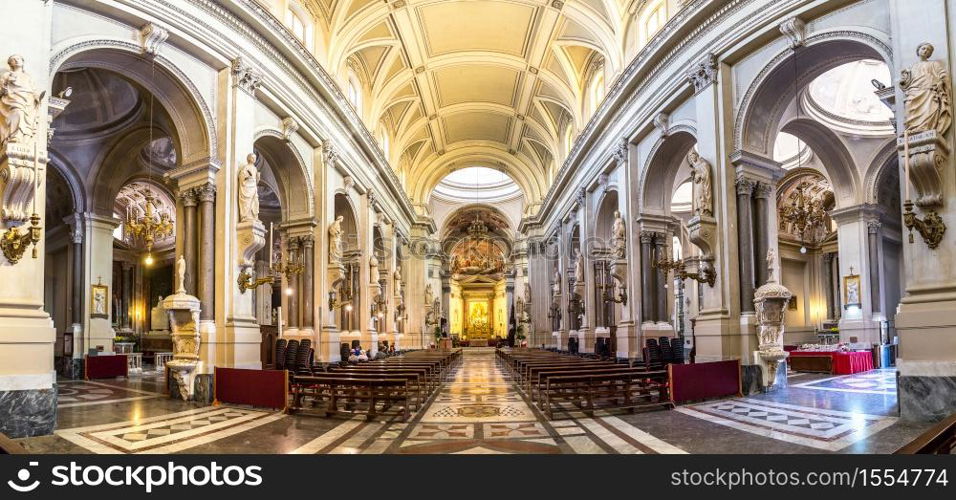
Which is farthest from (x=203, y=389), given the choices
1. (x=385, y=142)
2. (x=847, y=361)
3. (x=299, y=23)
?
(x=385, y=142)

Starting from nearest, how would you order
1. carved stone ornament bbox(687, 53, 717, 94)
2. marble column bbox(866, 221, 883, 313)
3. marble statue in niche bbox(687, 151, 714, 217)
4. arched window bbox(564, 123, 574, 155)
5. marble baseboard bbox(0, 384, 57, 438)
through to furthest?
marble baseboard bbox(0, 384, 57, 438) < marble statue in niche bbox(687, 151, 714, 217) < carved stone ornament bbox(687, 53, 717, 94) < marble column bbox(866, 221, 883, 313) < arched window bbox(564, 123, 574, 155)

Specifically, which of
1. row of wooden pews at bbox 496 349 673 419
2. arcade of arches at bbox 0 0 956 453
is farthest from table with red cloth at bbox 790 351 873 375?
row of wooden pews at bbox 496 349 673 419

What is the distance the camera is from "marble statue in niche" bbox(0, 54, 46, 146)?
727 cm

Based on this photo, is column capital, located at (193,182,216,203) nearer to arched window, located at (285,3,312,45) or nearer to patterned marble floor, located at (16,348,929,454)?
Answer: patterned marble floor, located at (16,348,929,454)

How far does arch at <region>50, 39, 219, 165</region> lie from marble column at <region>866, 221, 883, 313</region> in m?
17.3

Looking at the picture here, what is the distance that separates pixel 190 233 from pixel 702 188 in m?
10.1

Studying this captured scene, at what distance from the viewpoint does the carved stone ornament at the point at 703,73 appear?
41.5ft

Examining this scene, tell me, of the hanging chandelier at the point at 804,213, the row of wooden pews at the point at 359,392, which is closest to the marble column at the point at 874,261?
the hanging chandelier at the point at 804,213

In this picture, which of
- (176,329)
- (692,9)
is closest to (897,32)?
(692,9)

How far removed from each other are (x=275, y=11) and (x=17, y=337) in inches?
382

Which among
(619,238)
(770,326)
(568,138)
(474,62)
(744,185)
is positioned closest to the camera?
(770,326)

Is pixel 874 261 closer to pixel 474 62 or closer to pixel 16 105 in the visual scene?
pixel 474 62

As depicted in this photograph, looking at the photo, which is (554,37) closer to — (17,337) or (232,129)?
(232,129)

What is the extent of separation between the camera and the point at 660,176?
55.3 feet
